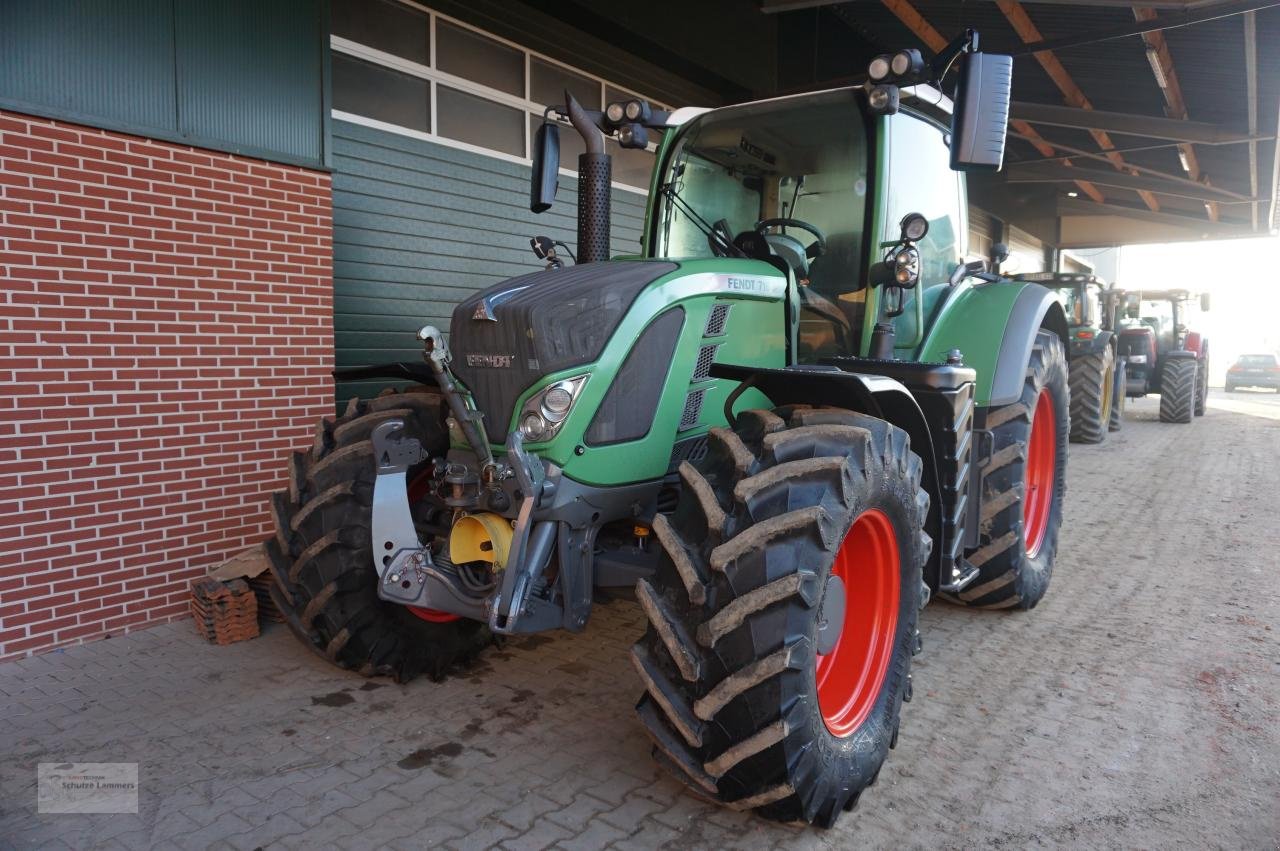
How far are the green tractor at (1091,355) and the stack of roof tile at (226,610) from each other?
8906 millimetres

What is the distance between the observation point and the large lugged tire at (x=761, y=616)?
2314mm

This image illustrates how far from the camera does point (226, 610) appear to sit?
13.4 ft

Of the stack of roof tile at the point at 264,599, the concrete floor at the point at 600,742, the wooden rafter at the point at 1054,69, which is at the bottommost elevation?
the concrete floor at the point at 600,742

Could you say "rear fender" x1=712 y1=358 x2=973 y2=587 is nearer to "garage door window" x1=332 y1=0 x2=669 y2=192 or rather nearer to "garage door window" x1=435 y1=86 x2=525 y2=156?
"garage door window" x1=332 y1=0 x2=669 y2=192

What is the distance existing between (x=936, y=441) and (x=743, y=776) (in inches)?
66.4

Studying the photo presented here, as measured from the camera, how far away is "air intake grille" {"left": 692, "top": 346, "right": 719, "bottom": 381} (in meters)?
3.04

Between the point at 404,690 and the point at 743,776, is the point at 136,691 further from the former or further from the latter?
the point at 743,776

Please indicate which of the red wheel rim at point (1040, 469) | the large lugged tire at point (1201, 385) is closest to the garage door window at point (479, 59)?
the red wheel rim at point (1040, 469)

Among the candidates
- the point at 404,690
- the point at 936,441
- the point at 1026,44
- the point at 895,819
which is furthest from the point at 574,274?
the point at 1026,44

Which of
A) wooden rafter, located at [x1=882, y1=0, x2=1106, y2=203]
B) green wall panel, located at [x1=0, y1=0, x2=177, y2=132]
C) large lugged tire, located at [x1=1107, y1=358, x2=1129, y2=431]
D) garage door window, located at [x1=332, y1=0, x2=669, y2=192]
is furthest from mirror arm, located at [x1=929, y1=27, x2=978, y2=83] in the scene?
large lugged tire, located at [x1=1107, y1=358, x2=1129, y2=431]

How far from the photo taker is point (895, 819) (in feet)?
8.68

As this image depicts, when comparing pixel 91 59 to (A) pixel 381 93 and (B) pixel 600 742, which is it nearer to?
(A) pixel 381 93

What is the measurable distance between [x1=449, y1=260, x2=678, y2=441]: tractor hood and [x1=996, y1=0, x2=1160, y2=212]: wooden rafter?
5.48 metres

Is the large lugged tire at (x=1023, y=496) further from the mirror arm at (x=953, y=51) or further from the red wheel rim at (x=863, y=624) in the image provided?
the mirror arm at (x=953, y=51)
